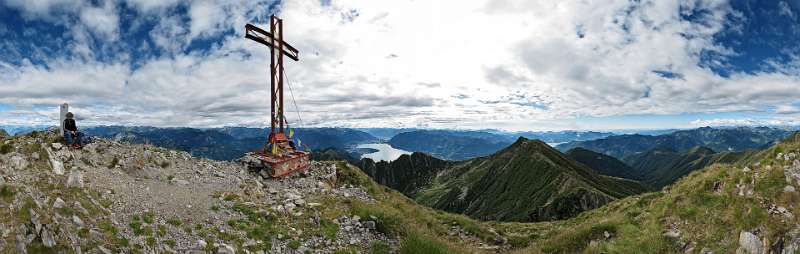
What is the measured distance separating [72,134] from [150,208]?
982 cm

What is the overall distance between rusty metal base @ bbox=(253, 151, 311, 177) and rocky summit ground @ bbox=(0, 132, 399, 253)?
142cm

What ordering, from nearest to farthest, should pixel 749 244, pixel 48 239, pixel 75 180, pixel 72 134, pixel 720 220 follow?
1. pixel 48 239
2. pixel 749 244
3. pixel 75 180
4. pixel 720 220
5. pixel 72 134

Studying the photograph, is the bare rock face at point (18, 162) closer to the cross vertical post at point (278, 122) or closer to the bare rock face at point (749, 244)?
the cross vertical post at point (278, 122)

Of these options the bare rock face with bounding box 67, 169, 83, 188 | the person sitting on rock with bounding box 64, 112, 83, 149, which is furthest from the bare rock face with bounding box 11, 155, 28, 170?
the person sitting on rock with bounding box 64, 112, 83, 149

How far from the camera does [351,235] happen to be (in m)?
18.3

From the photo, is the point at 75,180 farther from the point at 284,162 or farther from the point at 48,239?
the point at 284,162

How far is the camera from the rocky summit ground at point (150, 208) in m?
11.6

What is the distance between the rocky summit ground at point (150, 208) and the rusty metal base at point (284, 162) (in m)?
1.42

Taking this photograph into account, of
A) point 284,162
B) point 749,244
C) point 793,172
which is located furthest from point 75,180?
point 793,172

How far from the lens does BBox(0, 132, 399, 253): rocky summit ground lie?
38.1 feet

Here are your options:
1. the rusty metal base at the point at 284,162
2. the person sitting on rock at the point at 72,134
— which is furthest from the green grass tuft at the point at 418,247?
the person sitting on rock at the point at 72,134

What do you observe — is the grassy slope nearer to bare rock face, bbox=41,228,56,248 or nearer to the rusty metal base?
the rusty metal base

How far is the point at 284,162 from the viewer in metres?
27.2

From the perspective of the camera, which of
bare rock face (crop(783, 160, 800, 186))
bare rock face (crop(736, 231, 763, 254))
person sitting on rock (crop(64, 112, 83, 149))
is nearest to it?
bare rock face (crop(736, 231, 763, 254))
